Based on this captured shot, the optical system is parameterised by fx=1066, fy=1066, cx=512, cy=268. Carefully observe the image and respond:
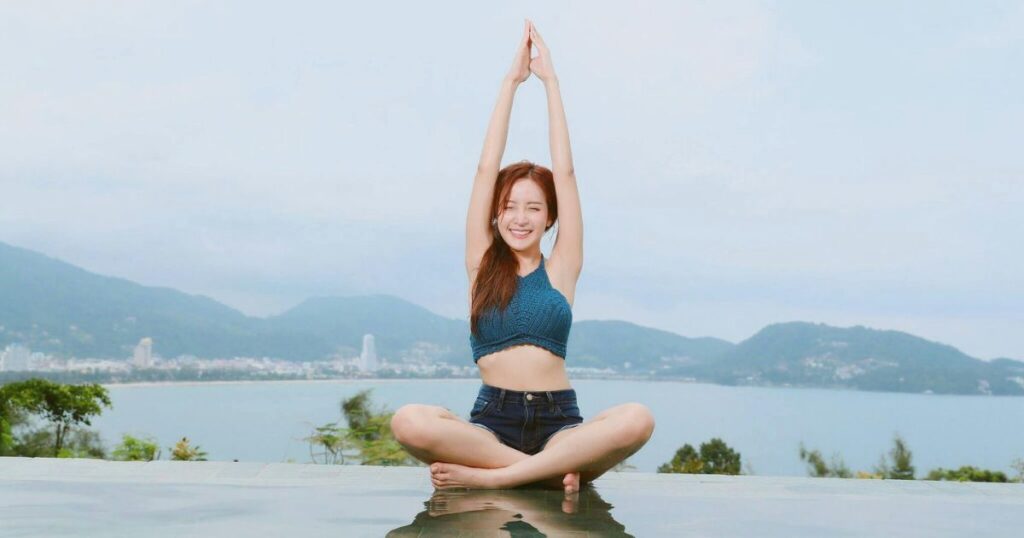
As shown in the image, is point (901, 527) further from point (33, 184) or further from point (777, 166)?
point (33, 184)

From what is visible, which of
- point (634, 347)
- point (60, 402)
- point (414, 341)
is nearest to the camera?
point (60, 402)

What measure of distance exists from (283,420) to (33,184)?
18.5 m

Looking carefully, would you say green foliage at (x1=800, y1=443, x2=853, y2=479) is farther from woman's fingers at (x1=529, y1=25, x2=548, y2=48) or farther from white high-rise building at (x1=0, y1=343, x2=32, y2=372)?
white high-rise building at (x1=0, y1=343, x2=32, y2=372)

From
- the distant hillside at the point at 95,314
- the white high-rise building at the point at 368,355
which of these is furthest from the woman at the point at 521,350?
the distant hillside at the point at 95,314

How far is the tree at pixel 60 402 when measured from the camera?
31.5 feet

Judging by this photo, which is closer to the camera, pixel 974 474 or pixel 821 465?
pixel 974 474

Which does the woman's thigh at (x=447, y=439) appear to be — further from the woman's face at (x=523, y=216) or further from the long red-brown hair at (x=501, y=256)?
the woman's face at (x=523, y=216)

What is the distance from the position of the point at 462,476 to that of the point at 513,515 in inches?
19.9

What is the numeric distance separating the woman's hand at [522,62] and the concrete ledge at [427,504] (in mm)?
1441

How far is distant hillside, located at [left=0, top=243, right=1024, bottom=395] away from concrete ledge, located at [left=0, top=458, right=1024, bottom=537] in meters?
12.0

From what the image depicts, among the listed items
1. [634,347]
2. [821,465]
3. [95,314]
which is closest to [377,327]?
[634,347]

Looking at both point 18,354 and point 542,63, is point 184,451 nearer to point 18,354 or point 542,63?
point 542,63

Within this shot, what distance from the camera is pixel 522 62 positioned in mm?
3795

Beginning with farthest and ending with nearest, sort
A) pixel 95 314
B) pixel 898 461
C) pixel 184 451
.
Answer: pixel 95 314 → pixel 898 461 → pixel 184 451
